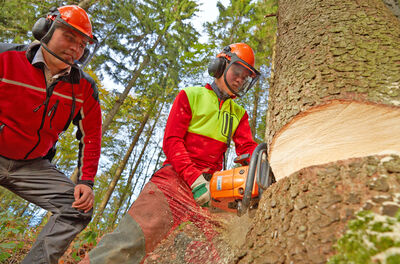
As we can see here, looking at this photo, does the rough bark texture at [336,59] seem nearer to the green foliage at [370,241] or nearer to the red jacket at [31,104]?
the green foliage at [370,241]

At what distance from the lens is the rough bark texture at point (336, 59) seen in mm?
1032

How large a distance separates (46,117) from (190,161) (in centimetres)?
142

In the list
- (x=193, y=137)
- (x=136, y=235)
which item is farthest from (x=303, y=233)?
(x=193, y=137)

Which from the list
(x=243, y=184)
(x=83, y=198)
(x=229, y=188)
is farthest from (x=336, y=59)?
(x=83, y=198)

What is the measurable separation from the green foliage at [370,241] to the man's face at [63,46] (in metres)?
2.47

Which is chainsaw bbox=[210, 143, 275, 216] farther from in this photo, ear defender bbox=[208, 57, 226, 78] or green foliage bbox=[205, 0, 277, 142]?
green foliage bbox=[205, 0, 277, 142]

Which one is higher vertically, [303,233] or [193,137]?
[193,137]

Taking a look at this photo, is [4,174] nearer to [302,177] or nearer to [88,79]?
[88,79]

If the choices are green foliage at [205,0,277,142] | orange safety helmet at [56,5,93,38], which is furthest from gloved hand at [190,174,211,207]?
green foliage at [205,0,277,142]

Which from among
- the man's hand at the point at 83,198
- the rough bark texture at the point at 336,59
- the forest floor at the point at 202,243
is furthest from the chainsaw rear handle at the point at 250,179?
the man's hand at the point at 83,198

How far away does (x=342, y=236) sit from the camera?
674 mm

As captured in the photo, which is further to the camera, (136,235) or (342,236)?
(136,235)

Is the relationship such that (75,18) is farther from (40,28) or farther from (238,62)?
(238,62)

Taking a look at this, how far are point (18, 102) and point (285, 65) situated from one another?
2241 mm
